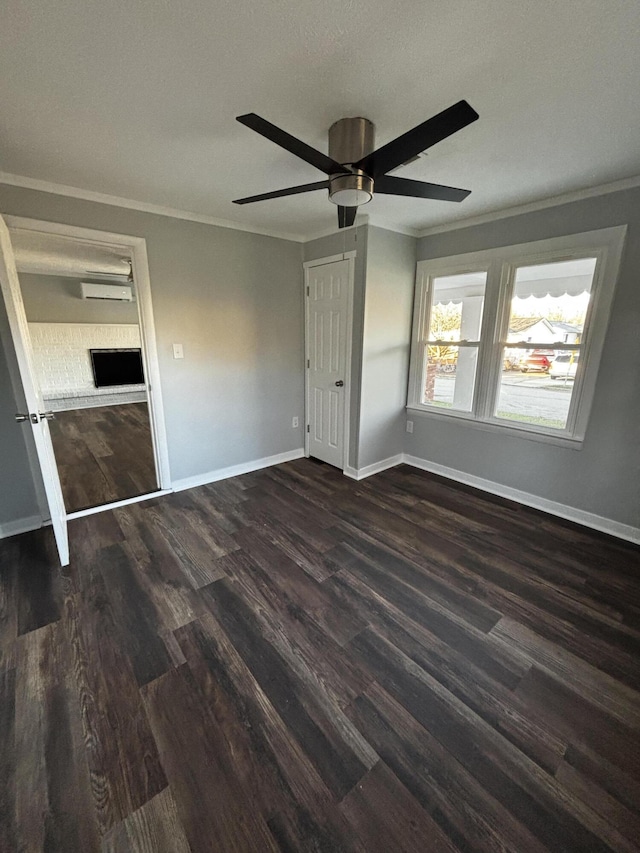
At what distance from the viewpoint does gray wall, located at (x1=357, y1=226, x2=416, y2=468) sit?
311cm

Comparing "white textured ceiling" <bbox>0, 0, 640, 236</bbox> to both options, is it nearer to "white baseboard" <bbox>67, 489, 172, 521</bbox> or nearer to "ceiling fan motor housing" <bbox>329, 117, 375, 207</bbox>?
"ceiling fan motor housing" <bbox>329, 117, 375, 207</bbox>

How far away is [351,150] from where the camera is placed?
1601mm

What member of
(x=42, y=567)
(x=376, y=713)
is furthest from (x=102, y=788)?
(x=42, y=567)

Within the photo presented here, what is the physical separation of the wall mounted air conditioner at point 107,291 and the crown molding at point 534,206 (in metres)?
5.49

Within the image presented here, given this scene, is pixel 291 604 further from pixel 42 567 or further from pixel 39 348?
pixel 39 348

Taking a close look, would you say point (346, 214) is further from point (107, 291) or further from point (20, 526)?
point (107, 291)

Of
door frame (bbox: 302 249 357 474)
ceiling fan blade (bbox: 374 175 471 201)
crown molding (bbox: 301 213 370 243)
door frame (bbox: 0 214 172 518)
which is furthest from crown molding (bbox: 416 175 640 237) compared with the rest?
door frame (bbox: 0 214 172 518)

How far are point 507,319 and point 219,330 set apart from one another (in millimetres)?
2544

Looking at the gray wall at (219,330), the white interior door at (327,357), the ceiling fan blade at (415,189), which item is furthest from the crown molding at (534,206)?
the gray wall at (219,330)

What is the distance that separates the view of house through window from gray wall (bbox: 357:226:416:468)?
0.96 m

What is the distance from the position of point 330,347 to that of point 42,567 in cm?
284

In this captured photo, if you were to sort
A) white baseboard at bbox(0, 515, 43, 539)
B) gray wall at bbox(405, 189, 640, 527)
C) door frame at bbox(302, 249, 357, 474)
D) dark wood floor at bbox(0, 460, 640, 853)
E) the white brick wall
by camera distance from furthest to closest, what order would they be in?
the white brick wall
door frame at bbox(302, 249, 357, 474)
white baseboard at bbox(0, 515, 43, 539)
gray wall at bbox(405, 189, 640, 527)
dark wood floor at bbox(0, 460, 640, 853)

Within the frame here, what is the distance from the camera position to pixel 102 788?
1.12 meters

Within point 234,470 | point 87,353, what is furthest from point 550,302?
point 87,353
